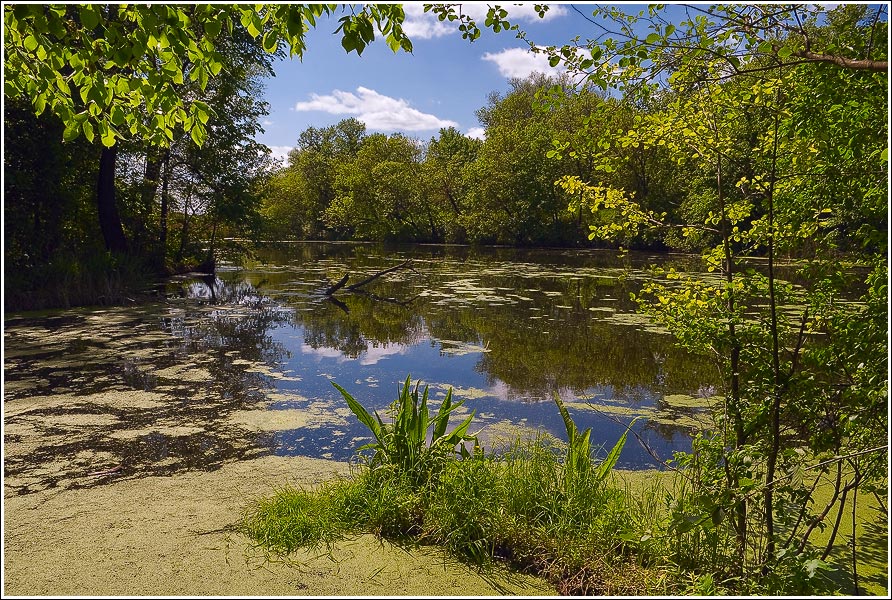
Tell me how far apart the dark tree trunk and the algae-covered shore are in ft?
33.2

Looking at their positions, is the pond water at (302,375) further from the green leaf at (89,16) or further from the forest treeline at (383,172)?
the green leaf at (89,16)

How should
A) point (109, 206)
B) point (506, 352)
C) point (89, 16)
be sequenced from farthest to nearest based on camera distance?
point (109, 206) < point (506, 352) < point (89, 16)

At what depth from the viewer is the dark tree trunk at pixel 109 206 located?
11812 millimetres

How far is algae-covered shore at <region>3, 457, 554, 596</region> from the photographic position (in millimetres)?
2326

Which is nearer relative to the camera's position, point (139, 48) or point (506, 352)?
point (139, 48)

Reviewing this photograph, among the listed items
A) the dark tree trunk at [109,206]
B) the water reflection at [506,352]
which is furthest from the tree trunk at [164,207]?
the water reflection at [506,352]

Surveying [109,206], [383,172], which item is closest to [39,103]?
[109,206]

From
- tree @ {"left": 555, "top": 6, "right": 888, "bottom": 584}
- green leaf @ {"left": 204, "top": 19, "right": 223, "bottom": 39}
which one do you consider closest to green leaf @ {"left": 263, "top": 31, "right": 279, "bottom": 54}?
green leaf @ {"left": 204, "top": 19, "right": 223, "bottom": 39}

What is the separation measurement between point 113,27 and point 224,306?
9.30 m

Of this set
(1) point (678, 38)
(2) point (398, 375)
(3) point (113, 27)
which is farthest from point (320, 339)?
(1) point (678, 38)

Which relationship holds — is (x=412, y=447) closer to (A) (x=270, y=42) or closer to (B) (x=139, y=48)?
(A) (x=270, y=42)

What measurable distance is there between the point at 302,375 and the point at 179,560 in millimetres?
3812

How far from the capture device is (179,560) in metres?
2.52

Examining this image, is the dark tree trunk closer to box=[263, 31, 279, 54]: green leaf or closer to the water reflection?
the water reflection
